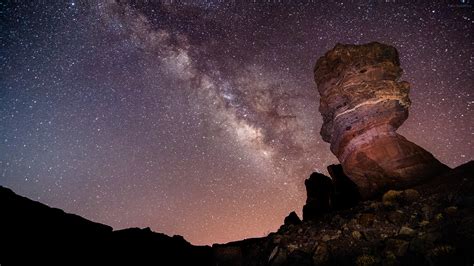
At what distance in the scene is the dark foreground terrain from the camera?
7914mm

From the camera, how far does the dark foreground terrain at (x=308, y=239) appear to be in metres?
7.91

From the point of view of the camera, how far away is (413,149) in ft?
54.9

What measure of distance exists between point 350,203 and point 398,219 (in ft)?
21.6

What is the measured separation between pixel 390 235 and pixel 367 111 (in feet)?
35.8

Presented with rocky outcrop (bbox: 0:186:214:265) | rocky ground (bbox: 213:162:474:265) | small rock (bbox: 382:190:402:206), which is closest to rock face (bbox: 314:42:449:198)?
rocky ground (bbox: 213:162:474:265)

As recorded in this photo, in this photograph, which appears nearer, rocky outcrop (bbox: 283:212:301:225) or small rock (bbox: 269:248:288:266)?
small rock (bbox: 269:248:288:266)

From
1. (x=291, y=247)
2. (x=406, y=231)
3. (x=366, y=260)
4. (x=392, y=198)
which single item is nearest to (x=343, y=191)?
(x=392, y=198)

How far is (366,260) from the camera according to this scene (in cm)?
820

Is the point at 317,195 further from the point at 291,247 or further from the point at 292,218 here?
the point at 291,247

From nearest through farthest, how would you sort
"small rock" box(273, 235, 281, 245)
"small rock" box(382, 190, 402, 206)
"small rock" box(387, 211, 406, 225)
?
"small rock" box(387, 211, 406, 225) → "small rock" box(273, 235, 281, 245) → "small rock" box(382, 190, 402, 206)

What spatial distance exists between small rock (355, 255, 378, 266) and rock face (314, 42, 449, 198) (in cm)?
824

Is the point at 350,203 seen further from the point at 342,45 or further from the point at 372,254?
the point at 342,45

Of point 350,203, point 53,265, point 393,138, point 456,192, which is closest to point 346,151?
point 393,138

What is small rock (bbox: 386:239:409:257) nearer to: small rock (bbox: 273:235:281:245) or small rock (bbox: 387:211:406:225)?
small rock (bbox: 387:211:406:225)
